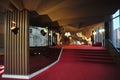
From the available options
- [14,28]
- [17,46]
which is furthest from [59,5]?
[17,46]

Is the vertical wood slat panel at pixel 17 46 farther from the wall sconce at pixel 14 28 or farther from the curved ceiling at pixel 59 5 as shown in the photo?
the curved ceiling at pixel 59 5

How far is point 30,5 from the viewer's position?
6.07 metres

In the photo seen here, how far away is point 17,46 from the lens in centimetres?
638

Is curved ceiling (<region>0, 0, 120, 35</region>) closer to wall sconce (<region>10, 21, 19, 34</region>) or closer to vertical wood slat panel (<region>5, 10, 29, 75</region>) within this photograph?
vertical wood slat panel (<region>5, 10, 29, 75</region>)

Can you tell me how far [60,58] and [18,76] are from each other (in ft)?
15.8

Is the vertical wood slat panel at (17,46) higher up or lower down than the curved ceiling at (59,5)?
lower down

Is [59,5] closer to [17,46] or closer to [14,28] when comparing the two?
[14,28]

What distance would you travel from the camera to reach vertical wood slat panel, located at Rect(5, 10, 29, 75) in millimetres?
6266

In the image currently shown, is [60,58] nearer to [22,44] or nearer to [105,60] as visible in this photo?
[105,60]

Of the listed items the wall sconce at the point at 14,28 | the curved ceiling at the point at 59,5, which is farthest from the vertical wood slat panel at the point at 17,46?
the curved ceiling at the point at 59,5

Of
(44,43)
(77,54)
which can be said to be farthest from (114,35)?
(44,43)

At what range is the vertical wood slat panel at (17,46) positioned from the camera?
627 centimetres

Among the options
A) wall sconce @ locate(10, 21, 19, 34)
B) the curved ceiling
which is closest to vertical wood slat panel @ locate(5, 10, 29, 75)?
wall sconce @ locate(10, 21, 19, 34)

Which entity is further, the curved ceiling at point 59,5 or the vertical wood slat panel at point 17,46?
the vertical wood slat panel at point 17,46
